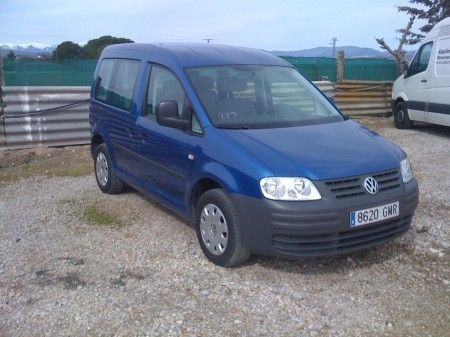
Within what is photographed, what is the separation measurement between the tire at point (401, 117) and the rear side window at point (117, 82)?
7749 mm

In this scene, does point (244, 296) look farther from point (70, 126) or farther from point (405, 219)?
point (70, 126)

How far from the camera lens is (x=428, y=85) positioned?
11203 mm

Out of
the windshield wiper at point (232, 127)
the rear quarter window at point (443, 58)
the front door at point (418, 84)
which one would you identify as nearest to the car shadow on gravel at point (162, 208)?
the windshield wiper at point (232, 127)

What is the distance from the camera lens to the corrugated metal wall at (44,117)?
9.13 meters

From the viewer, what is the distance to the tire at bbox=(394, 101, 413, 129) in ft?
40.2

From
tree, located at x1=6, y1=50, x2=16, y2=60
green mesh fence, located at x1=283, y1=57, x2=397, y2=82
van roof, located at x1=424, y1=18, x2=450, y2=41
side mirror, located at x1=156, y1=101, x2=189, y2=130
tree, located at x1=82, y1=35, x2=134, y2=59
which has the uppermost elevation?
tree, located at x1=82, y1=35, x2=134, y2=59

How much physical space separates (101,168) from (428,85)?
7413 mm

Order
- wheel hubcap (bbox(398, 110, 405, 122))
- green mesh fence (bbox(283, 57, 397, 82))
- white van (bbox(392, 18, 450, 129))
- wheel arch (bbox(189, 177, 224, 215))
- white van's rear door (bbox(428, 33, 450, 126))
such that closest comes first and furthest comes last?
A: wheel arch (bbox(189, 177, 224, 215)), white van's rear door (bbox(428, 33, 450, 126)), white van (bbox(392, 18, 450, 129)), wheel hubcap (bbox(398, 110, 405, 122)), green mesh fence (bbox(283, 57, 397, 82))

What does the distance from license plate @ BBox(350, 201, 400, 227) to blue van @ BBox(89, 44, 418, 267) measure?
1 centimetres

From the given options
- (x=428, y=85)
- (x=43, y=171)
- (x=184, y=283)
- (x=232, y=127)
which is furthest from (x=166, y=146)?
(x=428, y=85)

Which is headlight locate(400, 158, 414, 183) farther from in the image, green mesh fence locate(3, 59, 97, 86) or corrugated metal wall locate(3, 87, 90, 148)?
green mesh fence locate(3, 59, 97, 86)

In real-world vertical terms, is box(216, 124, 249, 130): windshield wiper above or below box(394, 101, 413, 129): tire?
above

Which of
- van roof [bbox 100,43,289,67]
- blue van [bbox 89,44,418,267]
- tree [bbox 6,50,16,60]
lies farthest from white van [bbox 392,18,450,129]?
tree [bbox 6,50,16,60]

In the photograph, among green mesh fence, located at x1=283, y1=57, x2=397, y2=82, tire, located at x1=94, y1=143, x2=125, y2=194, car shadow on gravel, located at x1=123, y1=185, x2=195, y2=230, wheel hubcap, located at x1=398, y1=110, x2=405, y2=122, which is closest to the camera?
car shadow on gravel, located at x1=123, y1=185, x2=195, y2=230
